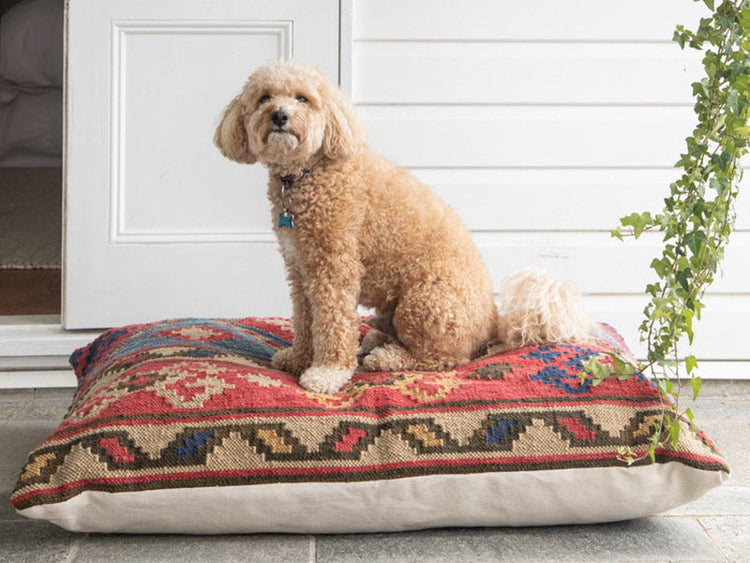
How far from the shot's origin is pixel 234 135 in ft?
7.01

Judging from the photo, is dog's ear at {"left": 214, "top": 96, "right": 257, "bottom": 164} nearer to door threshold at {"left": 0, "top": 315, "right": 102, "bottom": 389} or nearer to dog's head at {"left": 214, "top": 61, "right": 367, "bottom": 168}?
dog's head at {"left": 214, "top": 61, "right": 367, "bottom": 168}

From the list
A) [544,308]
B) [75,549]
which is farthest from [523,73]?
[75,549]

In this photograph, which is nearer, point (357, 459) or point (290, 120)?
point (357, 459)

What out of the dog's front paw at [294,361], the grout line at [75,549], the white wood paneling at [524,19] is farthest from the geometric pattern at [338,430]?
the white wood paneling at [524,19]

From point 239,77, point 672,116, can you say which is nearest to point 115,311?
point 239,77

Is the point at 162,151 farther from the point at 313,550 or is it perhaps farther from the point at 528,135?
the point at 313,550

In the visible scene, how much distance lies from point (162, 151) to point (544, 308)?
1396mm

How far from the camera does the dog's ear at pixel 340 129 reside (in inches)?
81.7

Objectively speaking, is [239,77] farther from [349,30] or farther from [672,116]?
[672,116]

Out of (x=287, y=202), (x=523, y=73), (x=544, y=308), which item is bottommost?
(x=544, y=308)

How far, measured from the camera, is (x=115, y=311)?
300 cm

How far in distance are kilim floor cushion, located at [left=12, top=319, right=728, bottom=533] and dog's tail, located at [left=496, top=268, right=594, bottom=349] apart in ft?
0.73

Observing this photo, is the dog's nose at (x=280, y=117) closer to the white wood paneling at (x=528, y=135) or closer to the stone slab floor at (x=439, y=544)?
the stone slab floor at (x=439, y=544)

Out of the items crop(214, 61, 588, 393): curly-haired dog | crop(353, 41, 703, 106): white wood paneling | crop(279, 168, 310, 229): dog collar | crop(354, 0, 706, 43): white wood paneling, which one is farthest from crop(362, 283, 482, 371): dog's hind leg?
crop(354, 0, 706, 43): white wood paneling
